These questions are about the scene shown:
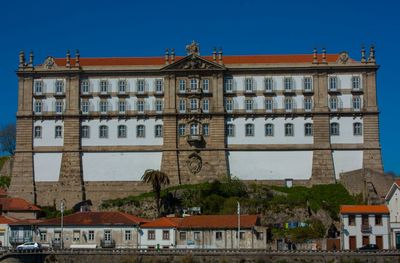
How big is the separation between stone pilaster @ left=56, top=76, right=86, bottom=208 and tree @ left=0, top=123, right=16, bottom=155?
158 feet

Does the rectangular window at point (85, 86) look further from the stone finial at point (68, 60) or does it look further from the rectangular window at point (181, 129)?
the rectangular window at point (181, 129)

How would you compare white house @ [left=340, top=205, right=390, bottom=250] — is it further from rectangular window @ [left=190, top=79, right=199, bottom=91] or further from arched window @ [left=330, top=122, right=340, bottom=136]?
rectangular window @ [left=190, top=79, right=199, bottom=91]

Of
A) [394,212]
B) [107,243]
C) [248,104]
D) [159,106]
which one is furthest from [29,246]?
[248,104]

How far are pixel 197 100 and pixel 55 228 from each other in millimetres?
26082

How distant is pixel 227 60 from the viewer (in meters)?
108

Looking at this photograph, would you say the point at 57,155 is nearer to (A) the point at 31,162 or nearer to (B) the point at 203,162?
(A) the point at 31,162

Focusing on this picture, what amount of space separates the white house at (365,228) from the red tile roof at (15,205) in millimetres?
35431

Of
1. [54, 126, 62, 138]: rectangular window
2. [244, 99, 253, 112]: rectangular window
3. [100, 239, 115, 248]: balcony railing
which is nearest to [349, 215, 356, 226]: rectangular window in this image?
[100, 239, 115, 248]: balcony railing

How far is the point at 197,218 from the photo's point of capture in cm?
8588

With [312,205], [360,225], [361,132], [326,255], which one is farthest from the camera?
[361,132]

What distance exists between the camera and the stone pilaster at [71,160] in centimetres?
10394

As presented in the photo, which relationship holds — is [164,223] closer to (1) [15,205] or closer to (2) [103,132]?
(1) [15,205]

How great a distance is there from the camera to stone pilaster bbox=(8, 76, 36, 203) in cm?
10481

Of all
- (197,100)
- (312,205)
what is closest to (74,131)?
(197,100)
